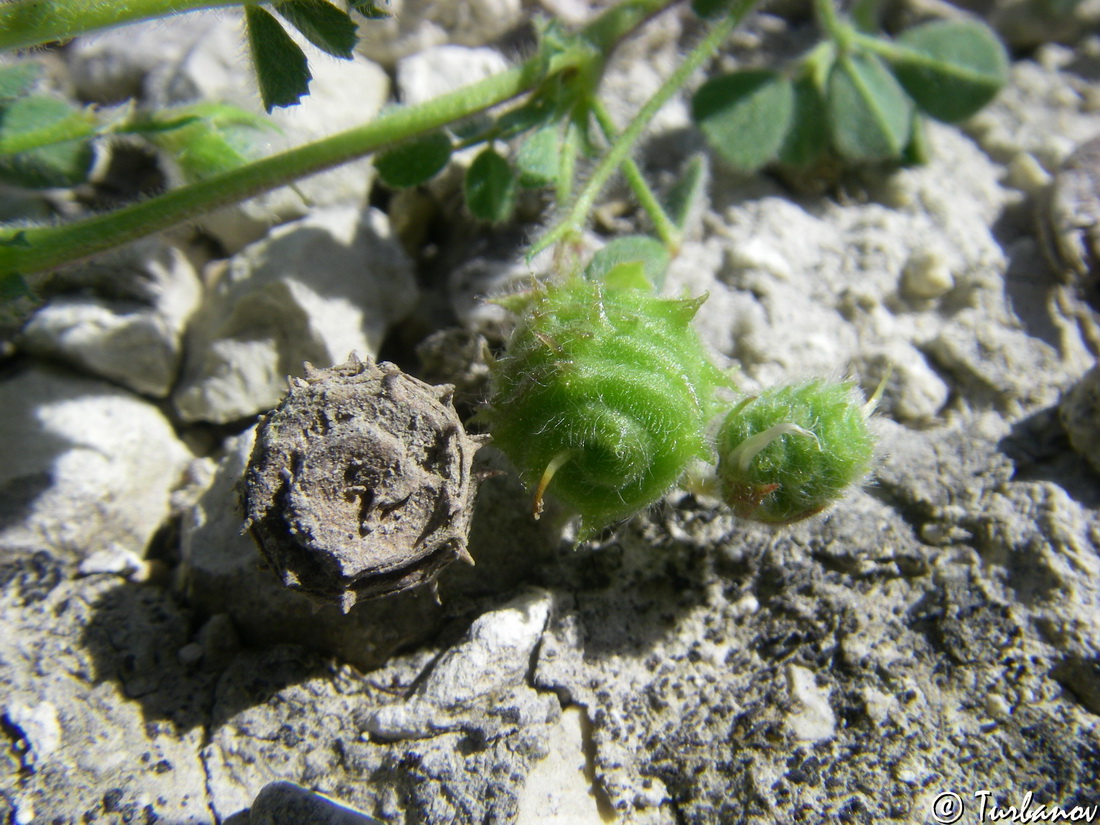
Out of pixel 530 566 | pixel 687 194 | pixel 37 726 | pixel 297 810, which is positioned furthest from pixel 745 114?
pixel 37 726

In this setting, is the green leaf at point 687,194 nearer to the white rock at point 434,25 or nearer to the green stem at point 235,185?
the green stem at point 235,185

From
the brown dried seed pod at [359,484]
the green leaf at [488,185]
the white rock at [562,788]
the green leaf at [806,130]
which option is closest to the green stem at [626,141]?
the green leaf at [488,185]

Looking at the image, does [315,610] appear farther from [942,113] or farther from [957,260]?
[942,113]

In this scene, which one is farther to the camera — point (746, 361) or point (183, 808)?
point (746, 361)

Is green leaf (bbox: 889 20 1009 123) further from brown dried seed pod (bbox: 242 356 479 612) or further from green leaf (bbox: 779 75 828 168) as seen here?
brown dried seed pod (bbox: 242 356 479 612)

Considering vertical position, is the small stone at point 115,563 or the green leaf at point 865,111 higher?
the green leaf at point 865,111

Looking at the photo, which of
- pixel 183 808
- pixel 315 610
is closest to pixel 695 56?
pixel 315 610
